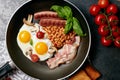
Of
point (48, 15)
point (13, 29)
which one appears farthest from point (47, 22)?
point (13, 29)

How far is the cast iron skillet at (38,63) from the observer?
2.15 meters

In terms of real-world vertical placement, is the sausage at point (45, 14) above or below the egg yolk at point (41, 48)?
above

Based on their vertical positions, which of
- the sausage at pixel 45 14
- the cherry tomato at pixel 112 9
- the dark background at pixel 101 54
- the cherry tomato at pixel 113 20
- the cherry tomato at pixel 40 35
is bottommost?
the dark background at pixel 101 54

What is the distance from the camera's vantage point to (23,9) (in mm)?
2154

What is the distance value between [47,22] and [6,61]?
0.94ft

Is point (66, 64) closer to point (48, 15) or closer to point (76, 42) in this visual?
point (76, 42)

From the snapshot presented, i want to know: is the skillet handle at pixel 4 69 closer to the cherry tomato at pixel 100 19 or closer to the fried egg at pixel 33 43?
the fried egg at pixel 33 43

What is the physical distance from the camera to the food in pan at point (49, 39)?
2146 mm

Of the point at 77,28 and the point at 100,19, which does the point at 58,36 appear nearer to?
the point at 77,28

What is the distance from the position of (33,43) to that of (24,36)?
59mm

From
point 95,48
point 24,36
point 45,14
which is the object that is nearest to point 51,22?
point 45,14

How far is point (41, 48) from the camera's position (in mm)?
2143

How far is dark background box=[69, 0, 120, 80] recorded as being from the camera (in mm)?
2180

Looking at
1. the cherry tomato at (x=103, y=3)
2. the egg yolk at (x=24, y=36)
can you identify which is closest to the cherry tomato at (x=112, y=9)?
the cherry tomato at (x=103, y=3)
